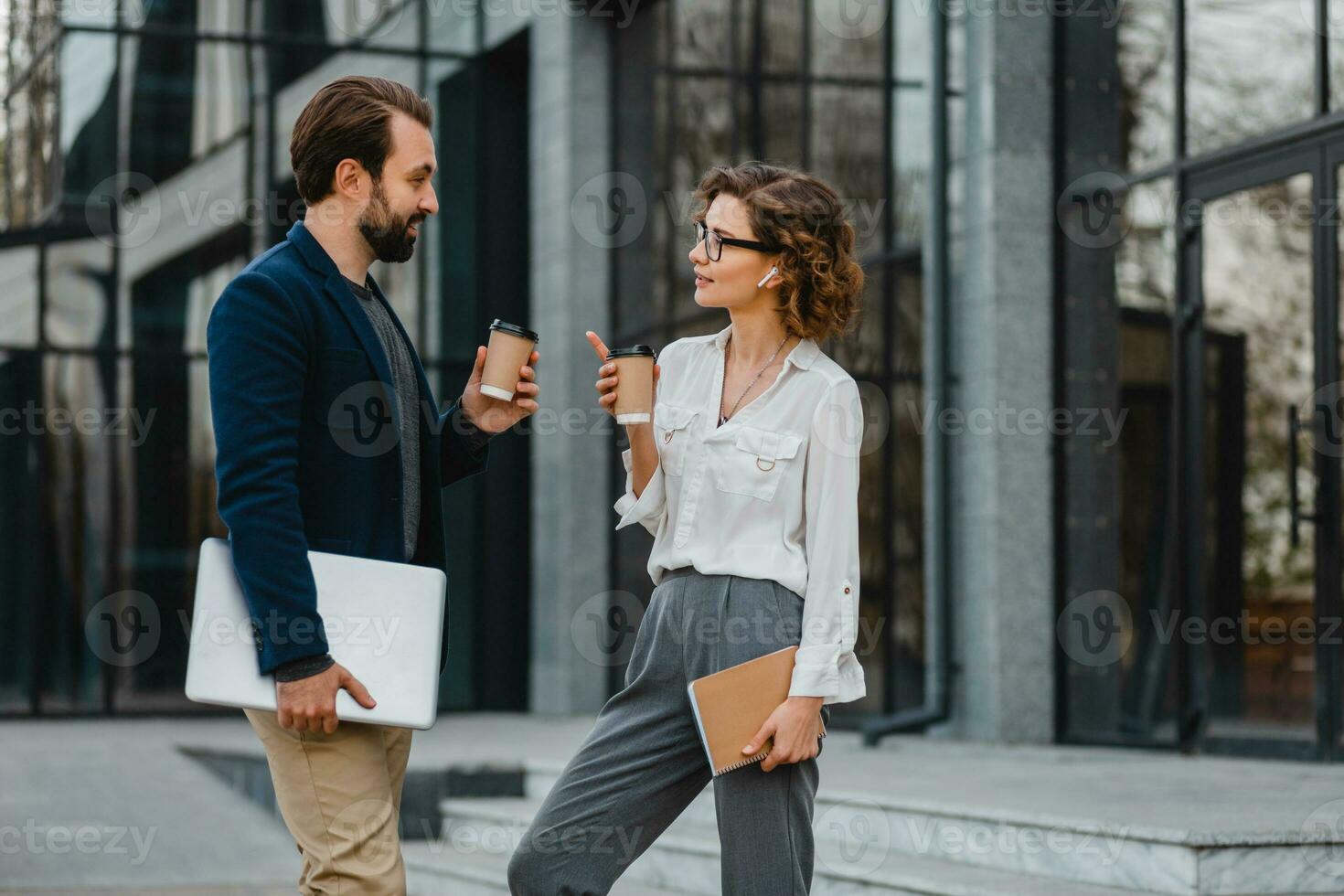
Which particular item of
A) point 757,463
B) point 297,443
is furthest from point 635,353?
point 297,443

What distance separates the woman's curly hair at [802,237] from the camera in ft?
10.3

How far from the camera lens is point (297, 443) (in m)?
2.78

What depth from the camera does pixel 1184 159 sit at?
27.8 ft

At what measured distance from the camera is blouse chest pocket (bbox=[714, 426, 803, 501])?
305cm

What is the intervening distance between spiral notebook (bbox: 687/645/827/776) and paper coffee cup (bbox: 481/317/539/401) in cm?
64

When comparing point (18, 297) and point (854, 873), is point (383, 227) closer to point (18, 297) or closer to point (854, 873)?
point (854, 873)

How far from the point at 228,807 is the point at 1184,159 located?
5743mm

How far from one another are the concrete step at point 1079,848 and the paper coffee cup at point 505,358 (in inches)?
111

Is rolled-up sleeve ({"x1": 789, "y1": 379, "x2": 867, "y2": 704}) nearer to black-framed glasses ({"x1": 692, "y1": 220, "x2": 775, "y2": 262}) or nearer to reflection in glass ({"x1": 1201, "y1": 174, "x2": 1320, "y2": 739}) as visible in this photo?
black-framed glasses ({"x1": 692, "y1": 220, "x2": 775, "y2": 262})

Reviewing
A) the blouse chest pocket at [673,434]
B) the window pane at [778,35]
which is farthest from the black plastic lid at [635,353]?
the window pane at [778,35]

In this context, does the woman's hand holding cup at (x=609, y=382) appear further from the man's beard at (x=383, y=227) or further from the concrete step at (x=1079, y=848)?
the concrete step at (x=1079, y=848)

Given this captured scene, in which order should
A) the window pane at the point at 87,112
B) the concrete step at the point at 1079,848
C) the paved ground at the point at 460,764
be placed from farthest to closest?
the window pane at the point at 87,112
the paved ground at the point at 460,764
the concrete step at the point at 1079,848

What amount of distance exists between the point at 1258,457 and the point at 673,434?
5.57 meters

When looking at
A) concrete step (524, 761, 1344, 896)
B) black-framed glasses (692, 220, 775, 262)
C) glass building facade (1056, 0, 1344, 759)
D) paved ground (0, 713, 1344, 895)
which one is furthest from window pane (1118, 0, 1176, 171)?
black-framed glasses (692, 220, 775, 262)
